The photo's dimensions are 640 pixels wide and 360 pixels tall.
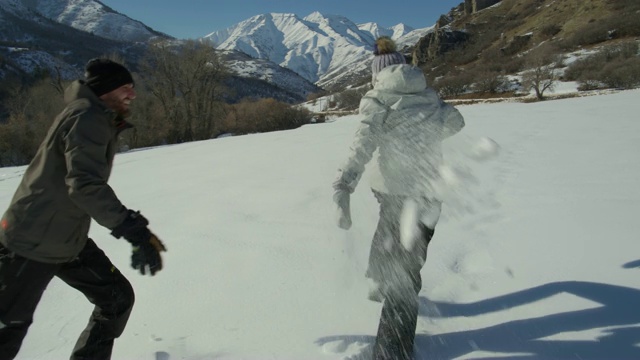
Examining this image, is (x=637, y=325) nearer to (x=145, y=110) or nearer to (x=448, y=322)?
(x=448, y=322)

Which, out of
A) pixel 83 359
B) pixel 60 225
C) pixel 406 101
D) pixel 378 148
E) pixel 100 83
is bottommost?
pixel 83 359

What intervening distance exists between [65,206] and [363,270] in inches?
83.5

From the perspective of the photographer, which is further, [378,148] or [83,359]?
[378,148]

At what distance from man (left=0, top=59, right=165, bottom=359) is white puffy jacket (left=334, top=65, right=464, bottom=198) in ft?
3.73

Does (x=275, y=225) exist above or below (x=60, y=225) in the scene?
below

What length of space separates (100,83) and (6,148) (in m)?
33.9

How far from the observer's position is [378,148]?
229 centimetres

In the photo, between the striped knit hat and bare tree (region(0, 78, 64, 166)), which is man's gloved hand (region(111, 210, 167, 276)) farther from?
bare tree (region(0, 78, 64, 166))

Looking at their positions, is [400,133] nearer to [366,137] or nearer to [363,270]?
[366,137]

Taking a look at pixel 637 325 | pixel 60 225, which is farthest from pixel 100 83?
pixel 637 325

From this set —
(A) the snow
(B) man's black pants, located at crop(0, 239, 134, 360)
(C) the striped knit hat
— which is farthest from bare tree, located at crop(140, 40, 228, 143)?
(B) man's black pants, located at crop(0, 239, 134, 360)

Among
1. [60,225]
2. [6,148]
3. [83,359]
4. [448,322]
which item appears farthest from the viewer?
[6,148]

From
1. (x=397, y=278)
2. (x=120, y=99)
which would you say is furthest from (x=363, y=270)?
(x=120, y=99)

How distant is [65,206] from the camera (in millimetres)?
1790
